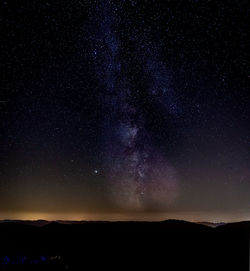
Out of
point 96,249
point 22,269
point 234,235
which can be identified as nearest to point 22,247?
point 96,249

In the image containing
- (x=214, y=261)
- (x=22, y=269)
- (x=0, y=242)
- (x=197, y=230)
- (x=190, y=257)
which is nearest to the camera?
(x=22, y=269)

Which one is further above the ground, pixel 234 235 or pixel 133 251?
pixel 234 235

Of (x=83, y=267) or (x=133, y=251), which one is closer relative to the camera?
(x=83, y=267)

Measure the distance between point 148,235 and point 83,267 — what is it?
7775mm

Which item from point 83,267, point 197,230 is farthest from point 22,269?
point 197,230

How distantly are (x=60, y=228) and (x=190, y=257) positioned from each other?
12.9 metres

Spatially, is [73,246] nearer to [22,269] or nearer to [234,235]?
[22,269]

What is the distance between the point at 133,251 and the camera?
63.4 feet

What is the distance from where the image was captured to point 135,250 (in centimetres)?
1950

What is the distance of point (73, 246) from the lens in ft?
62.3

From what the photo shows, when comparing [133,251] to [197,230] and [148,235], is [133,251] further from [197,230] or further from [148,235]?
[197,230]

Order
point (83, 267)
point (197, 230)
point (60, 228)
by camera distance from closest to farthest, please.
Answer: point (83, 267), point (197, 230), point (60, 228)

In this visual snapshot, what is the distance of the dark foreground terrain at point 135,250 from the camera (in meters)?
15.6

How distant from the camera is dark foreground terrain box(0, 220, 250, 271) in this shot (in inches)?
615
